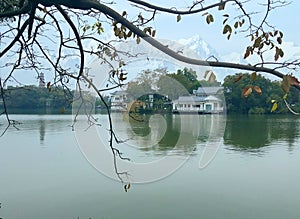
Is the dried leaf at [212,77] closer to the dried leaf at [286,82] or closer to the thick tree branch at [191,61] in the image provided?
the thick tree branch at [191,61]

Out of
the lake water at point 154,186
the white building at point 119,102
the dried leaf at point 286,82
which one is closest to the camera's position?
the dried leaf at point 286,82

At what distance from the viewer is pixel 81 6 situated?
2.72 ft

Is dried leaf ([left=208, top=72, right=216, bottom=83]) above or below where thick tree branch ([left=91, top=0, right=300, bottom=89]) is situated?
below

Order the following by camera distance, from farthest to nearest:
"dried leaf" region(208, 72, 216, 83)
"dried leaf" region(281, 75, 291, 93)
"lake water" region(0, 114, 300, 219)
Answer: "lake water" region(0, 114, 300, 219)
"dried leaf" region(208, 72, 216, 83)
"dried leaf" region(281, 75, 291, 93)

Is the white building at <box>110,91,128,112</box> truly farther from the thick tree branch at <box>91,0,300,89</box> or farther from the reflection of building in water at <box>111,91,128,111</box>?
the thick tree branch at <box>91,0,300,89</box>

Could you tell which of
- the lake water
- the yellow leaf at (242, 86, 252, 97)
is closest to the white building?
the lake water

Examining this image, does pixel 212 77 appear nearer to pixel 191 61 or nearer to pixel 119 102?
pixel 191 61

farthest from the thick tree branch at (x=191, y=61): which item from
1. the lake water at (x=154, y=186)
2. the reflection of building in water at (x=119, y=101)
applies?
the lake water at (x=154, y=186)

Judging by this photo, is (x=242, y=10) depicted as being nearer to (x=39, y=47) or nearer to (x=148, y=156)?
(x=39, y=47)

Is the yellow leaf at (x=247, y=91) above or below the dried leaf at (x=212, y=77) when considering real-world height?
below

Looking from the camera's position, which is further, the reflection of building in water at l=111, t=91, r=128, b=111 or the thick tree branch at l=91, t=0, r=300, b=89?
the reflection of building in water at l=111, t=91, r=128, b=111

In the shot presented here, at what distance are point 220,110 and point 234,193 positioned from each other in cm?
1575

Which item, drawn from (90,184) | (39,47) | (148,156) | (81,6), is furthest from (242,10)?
(148,156)

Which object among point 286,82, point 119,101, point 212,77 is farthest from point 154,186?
point 286,82
